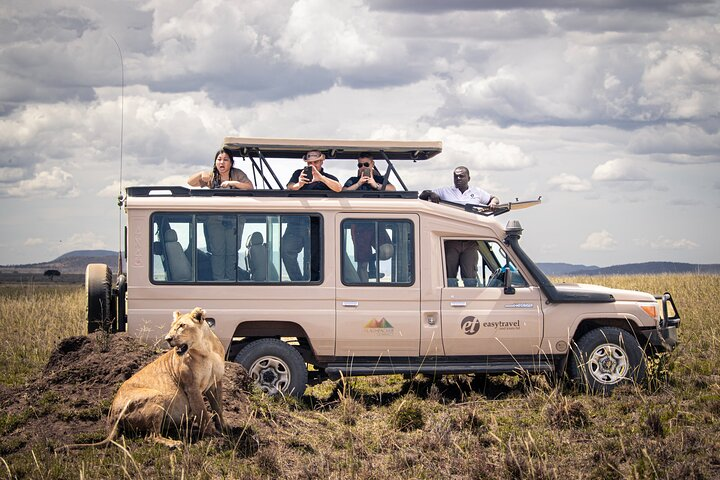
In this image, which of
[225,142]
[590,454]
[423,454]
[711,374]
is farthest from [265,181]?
[711,374]

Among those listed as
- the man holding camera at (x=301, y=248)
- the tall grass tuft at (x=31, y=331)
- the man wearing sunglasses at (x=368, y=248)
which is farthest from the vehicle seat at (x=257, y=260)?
the tall grass tuft at (x=31, y=331)

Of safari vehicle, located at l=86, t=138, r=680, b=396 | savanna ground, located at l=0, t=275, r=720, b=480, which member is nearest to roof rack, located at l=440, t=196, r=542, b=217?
safari vehicle, located at l=86, t=138, r=680, b=396

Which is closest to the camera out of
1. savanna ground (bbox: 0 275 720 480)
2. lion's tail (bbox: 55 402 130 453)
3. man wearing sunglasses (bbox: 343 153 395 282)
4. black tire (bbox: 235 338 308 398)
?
savanna ground (bbox: 0 275 720 480)

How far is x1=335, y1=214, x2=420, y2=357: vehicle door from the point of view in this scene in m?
10.1

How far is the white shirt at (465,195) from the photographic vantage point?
1167 cm

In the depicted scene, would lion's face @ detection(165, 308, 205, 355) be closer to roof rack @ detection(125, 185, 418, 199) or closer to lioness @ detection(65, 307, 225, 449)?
lioness @ detection(65, 307, 225, 449)

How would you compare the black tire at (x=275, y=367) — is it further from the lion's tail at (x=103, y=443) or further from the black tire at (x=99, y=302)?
the lion's tail at (x=103, y=443)

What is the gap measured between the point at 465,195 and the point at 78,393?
17.8 feet

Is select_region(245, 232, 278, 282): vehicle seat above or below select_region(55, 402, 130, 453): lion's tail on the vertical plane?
above

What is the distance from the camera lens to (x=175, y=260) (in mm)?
10047

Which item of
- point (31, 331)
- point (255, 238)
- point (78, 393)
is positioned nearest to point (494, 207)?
point (255, 238)

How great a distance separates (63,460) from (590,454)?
4446 millimetres

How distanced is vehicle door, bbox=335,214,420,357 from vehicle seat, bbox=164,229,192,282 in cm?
167

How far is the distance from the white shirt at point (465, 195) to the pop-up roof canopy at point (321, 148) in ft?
2.31
